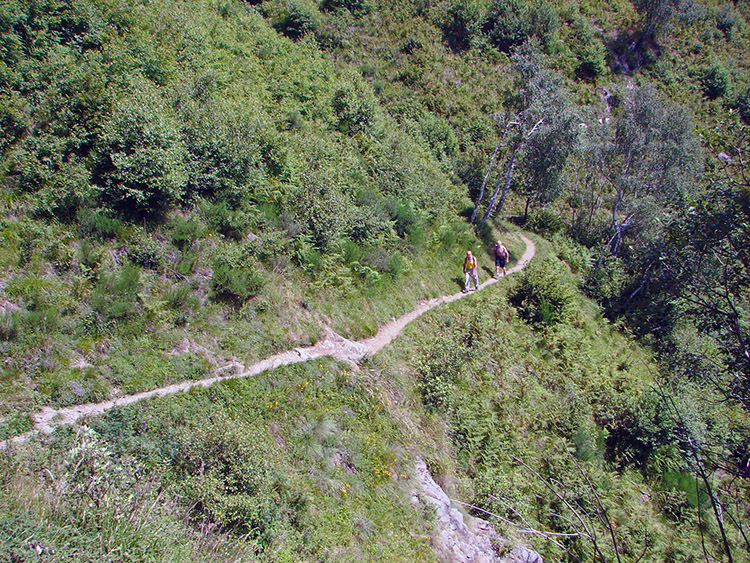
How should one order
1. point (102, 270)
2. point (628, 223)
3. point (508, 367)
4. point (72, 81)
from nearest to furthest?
point (102, 270) → point (72, 81) → point (508, 367) → point (628, 223)

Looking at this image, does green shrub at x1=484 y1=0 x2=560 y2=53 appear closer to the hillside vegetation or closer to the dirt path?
the hillside vegetation

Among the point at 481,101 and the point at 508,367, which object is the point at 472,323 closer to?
the point at 508,367

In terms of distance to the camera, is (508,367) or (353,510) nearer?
(353,510)

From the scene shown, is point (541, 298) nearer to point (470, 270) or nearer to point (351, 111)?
point (470, 270)

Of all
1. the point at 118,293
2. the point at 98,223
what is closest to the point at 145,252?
the point at 98,223

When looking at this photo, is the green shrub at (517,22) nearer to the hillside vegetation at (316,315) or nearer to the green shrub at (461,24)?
the green shrub at (461,24)

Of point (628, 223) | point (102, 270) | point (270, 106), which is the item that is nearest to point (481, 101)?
point (628, 223)

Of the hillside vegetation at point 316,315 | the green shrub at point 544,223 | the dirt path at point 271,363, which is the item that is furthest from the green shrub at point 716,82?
the dirt path at point 271,363
